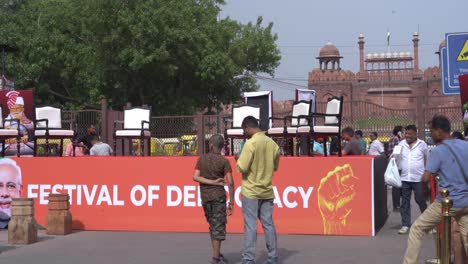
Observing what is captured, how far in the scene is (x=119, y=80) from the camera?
36219 millimetres

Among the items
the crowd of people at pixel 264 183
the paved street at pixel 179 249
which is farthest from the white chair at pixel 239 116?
the crowd of people at pixel 264 183

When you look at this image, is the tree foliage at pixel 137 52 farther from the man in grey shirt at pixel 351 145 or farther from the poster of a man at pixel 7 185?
the poster of a man at pixel 7 185

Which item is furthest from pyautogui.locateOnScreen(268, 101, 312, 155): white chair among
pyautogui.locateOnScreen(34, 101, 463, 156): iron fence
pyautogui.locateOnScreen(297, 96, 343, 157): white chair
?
pyautogui.locateOnScreen(34, 101, 463, 156): iron fence

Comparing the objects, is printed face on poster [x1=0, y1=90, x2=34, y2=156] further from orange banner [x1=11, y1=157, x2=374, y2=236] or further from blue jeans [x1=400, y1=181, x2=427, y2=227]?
blue jeans [x1=400, y1=181, x2=427, y2=227]

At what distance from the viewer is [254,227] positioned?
28.9 feet

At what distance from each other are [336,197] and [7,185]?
19.7 feet

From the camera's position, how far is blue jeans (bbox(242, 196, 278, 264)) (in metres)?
8.78

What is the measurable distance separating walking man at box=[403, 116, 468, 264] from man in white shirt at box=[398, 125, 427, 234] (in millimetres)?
3975

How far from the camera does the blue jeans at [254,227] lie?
28.8 feet

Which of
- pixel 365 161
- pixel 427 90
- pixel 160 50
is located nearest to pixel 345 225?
pixel 365 161

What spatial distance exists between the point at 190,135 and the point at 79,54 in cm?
2068

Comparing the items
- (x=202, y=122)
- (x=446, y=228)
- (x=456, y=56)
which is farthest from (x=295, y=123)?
(x=446, y=228)

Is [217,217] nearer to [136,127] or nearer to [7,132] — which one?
[136,127]

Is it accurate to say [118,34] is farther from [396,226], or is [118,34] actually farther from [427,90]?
[427,90]
